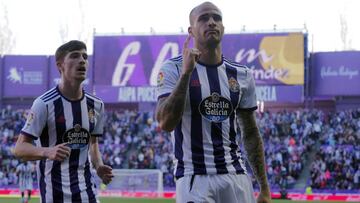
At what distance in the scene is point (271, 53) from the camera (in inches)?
1431

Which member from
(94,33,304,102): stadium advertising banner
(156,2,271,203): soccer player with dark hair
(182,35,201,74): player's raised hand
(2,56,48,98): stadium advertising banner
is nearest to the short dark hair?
(156,2,271,203): soccer player with dark hair

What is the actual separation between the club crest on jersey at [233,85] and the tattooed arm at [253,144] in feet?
0.83

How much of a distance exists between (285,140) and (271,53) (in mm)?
5212

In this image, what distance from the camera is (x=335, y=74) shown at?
37.6m

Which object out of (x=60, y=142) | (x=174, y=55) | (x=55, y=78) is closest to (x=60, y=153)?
(x=60, y=142)

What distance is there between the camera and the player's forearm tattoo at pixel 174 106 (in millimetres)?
4355

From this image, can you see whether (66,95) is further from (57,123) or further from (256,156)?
(256,156)

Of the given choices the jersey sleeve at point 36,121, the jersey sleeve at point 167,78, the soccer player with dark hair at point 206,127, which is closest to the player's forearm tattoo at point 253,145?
the soccer player with dark hair at point 206,127

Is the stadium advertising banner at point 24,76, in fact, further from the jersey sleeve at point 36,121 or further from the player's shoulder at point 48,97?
the jersey sleeve at point 36,121

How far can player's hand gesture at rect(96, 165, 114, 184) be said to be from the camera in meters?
6.36

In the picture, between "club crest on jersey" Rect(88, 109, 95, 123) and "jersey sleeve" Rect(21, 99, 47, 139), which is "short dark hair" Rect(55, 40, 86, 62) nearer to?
"jersey sleeve" Rect(21, 99, 47, 139)

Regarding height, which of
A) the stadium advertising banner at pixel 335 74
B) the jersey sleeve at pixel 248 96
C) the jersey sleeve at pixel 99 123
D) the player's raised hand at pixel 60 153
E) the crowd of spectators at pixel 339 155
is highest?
the stadium advertising banner at pixel 335 74

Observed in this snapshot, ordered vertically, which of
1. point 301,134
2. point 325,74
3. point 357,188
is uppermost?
point 325,74

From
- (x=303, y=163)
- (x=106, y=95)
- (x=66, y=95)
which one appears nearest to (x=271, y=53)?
(x=303, y=163)
